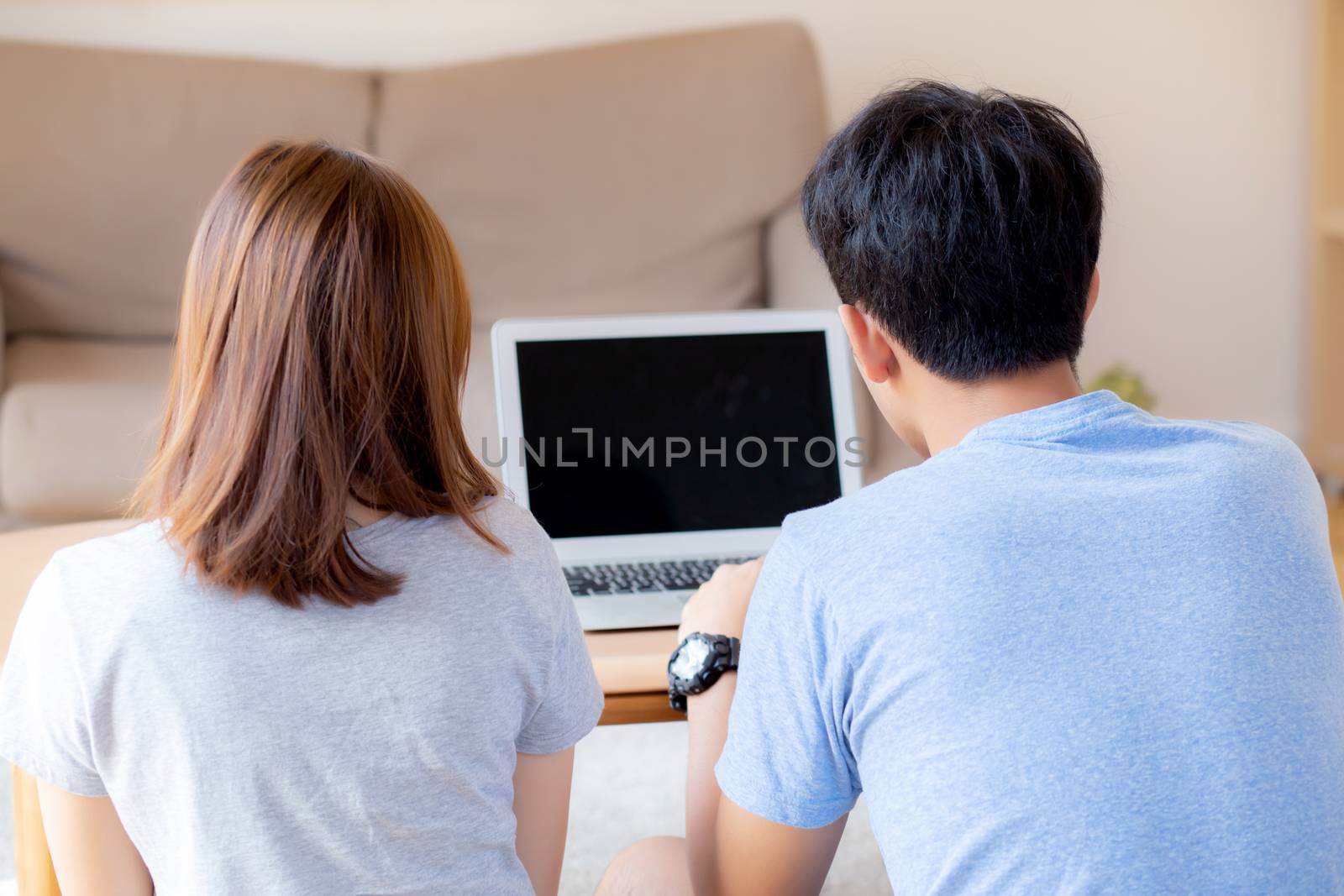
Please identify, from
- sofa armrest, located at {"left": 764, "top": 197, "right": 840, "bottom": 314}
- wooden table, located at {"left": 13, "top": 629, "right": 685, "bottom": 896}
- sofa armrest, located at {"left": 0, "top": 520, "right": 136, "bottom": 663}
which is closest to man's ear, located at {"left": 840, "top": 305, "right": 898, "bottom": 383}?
wooden table, located at {"left": 13, "top": 629, "right": 685, "bottom": 896}

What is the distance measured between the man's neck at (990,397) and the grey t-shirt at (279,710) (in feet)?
0.98

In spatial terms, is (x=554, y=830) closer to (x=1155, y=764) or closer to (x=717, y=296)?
(x=1155, y=764)

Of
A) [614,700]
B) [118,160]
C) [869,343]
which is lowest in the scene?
[614,700]

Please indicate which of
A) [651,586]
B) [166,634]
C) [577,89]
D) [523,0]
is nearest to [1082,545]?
[166,634]

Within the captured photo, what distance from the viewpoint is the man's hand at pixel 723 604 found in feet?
3.10

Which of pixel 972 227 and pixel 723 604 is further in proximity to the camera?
pixel 723 604

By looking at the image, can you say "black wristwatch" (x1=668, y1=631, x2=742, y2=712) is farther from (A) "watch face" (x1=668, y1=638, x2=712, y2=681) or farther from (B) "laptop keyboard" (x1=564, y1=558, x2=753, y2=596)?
(B) "laptop keyboard" (x1=564, y1=558, x2=753, y2=596)

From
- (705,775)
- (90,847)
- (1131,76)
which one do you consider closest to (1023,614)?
(705,775)

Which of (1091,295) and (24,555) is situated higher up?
(1091,295)

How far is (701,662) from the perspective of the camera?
35.7 inches

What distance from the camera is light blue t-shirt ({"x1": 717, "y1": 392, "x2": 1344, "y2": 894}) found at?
0.59 metres

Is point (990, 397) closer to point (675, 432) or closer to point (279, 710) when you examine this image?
point (279, 710)

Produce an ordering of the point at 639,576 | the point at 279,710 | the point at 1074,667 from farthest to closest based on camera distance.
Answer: the point at 639,576 → the point at 279,710 → the point at 1074,667

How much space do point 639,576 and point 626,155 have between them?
4.38 ft
